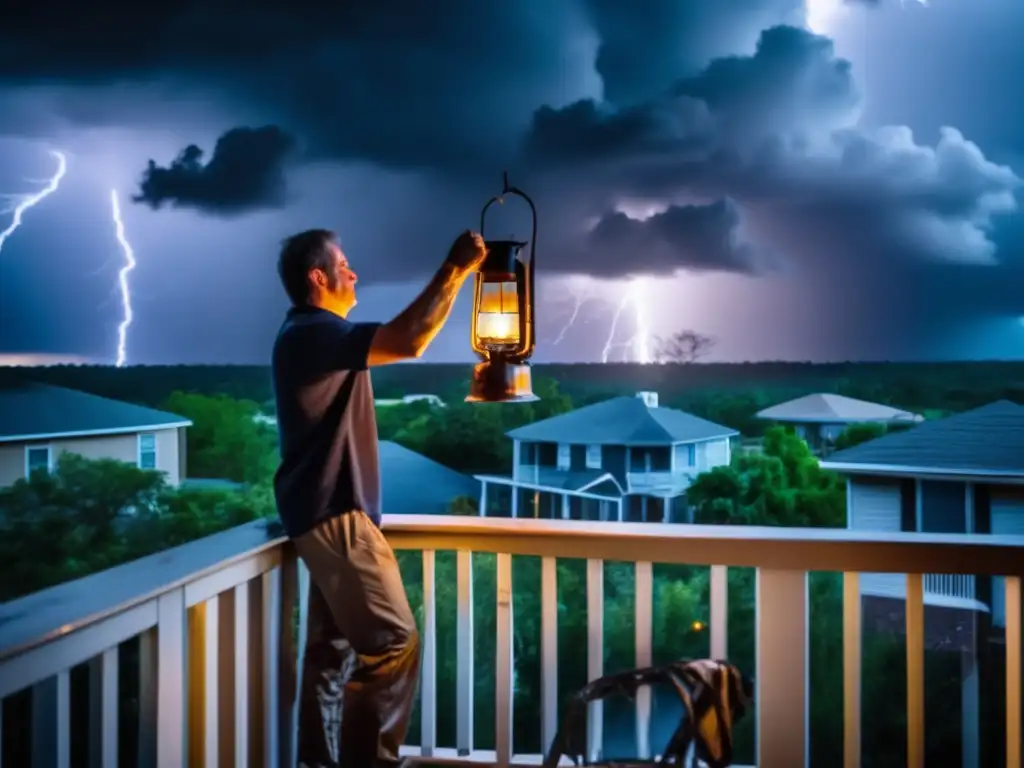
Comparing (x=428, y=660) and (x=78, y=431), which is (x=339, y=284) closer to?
(x=428, y=660)

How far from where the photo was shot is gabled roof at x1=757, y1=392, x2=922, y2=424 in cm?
319

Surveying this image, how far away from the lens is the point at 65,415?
3334mm

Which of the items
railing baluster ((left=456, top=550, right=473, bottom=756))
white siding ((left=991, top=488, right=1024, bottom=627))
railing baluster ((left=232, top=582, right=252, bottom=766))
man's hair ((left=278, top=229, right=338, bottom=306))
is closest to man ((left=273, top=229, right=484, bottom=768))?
man's hair ((left=278, top=229, right=338, bottom=306))

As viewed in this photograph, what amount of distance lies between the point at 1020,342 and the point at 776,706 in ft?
6.44

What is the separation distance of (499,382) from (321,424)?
0.40 meters

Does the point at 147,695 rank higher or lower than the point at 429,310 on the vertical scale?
lower

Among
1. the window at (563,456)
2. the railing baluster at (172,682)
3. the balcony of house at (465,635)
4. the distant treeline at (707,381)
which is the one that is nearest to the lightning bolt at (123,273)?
the distant treeline at (707,381)

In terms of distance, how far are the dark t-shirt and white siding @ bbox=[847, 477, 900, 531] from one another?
1.99 metres

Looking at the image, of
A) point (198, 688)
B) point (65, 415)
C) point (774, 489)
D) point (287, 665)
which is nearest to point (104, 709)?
point (198, 688)

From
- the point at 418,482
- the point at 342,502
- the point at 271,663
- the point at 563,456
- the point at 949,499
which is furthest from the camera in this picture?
the point at 563,456

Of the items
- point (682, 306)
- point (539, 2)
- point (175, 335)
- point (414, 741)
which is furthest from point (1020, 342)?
point (175, 335)

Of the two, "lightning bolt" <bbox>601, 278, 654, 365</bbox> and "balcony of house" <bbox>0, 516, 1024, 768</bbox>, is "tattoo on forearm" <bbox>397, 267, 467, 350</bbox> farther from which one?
"lightning bolt" <bbox>601, 278, 654, 365</bbox>

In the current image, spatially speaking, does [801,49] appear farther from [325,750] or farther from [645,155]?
[325,750]

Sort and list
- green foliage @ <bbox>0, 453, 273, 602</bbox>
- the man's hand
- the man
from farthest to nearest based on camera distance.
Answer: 1. green foliage @ <bbox>0, 453, 273, 602</bbox>
2. the man
3. the man's hand
